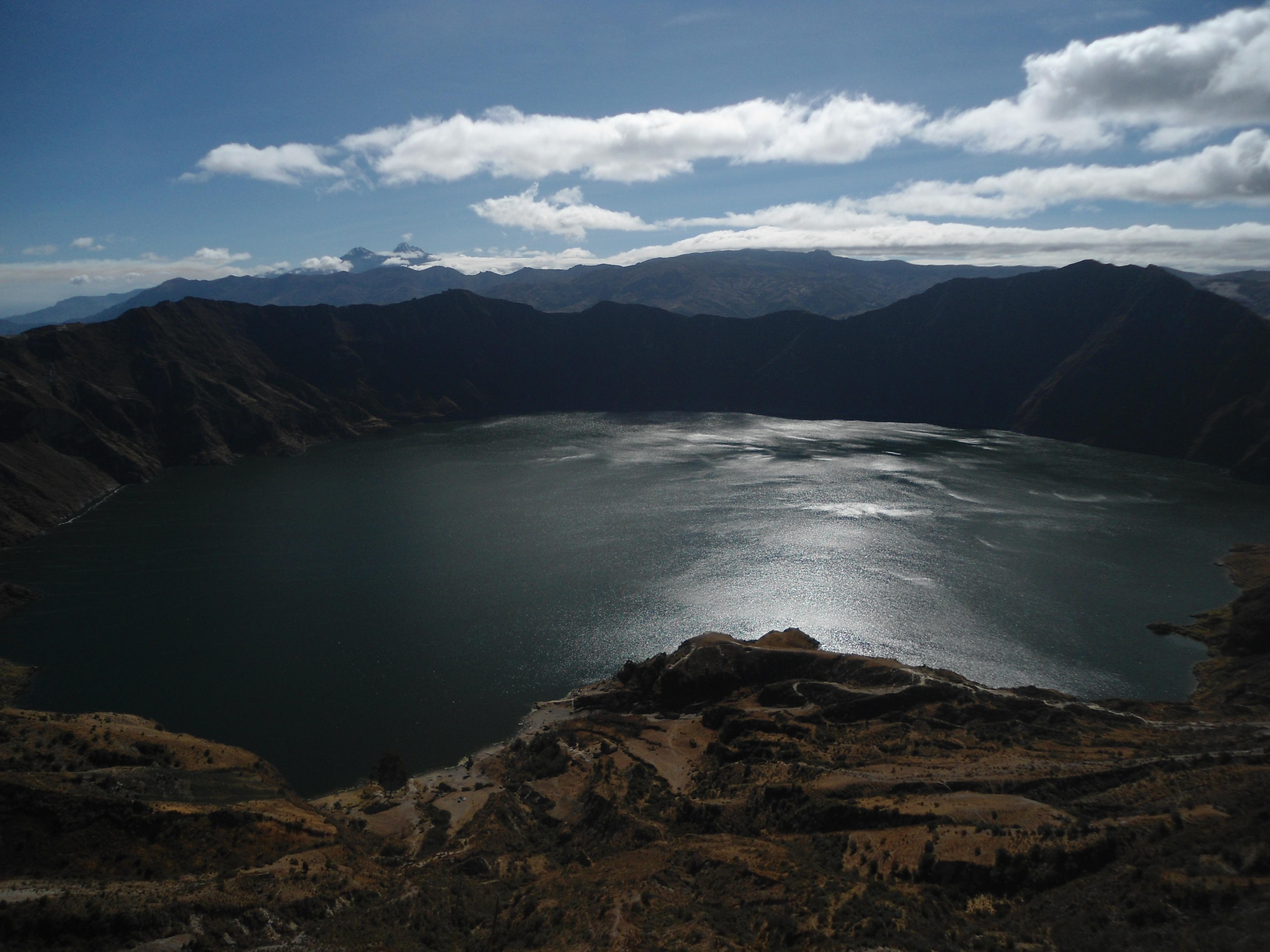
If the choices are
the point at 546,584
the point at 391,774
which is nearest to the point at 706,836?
the point at 391,774

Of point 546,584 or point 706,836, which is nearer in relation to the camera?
point 706,836

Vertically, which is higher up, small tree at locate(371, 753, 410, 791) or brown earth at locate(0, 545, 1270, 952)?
brown earth at locate(0, 545, 1270, 952)

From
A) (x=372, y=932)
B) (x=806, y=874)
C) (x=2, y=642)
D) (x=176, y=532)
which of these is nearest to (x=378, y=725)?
(x=372, y=932)

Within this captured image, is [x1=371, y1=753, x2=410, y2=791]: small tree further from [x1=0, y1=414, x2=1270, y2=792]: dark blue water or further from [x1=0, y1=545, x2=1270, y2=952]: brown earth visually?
[x1=0, y1=414, x2=1270, y2=792]: dark blue water

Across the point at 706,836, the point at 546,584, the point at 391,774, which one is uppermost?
the point at 706,836

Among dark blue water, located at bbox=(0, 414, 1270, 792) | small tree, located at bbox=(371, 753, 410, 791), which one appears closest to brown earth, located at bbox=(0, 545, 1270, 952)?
small tree, located at bbox=(371, 753, 410, 791)

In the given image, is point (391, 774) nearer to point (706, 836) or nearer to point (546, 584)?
point (706, 836)
